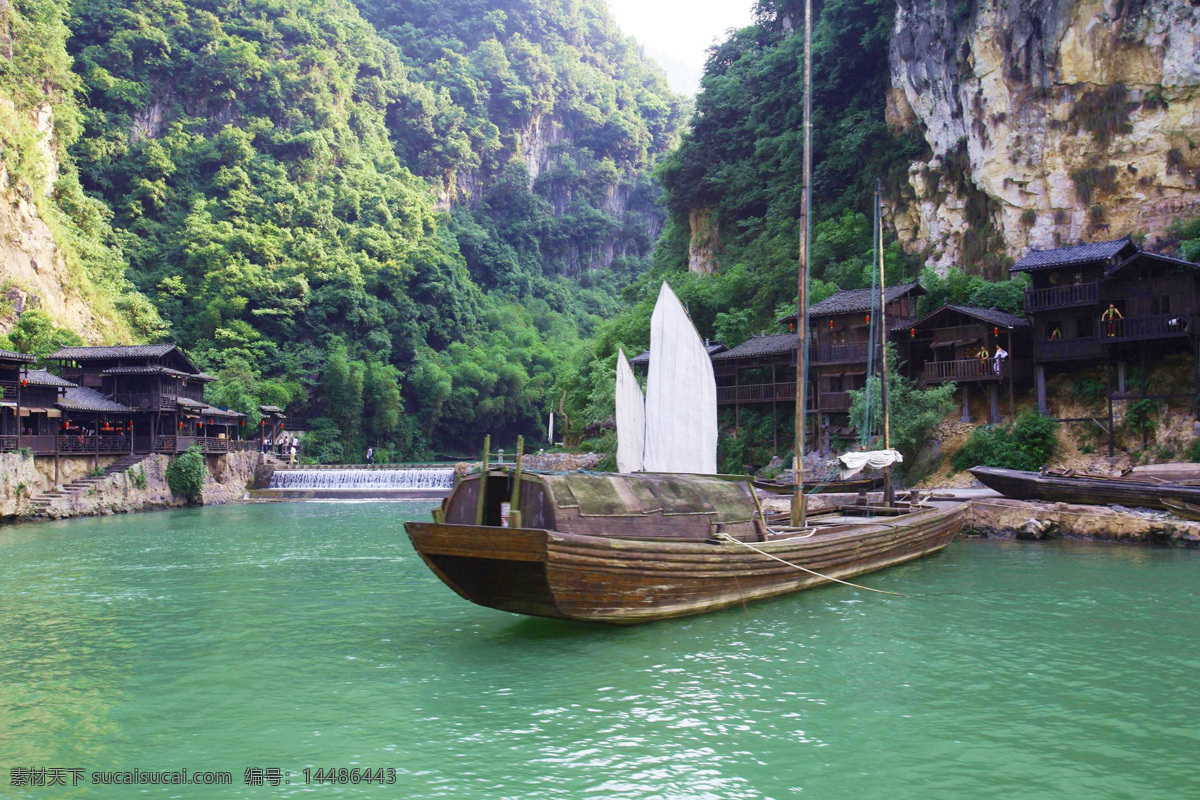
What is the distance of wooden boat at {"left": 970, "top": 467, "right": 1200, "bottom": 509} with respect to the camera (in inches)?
860

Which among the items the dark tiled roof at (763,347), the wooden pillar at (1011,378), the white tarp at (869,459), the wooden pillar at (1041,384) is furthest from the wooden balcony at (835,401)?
the white tarp at (869,459)

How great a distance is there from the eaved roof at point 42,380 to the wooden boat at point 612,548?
99.5 feet

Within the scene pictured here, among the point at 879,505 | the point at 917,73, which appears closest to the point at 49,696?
the point at 879,505

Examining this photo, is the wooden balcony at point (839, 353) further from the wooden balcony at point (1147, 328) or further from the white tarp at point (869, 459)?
the white tarp at point (869, 459)

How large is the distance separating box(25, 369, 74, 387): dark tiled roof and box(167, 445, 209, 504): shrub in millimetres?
6154

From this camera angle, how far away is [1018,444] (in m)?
28.5

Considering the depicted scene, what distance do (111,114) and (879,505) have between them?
70.6m

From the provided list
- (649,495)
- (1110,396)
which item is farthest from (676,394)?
(1110,396)

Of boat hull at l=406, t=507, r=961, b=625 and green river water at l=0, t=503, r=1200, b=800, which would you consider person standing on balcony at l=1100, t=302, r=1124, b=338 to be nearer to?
green river water at l=0, t=503, r=1200, b=800

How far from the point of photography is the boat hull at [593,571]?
10.7 metres

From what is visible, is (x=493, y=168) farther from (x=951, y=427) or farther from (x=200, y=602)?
(x=200, y=602)

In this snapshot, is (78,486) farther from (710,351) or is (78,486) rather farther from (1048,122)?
(1048,122)

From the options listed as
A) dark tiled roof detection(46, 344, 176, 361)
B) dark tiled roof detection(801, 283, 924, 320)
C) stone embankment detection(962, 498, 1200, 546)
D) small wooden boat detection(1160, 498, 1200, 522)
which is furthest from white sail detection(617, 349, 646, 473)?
dark tiled roof detection(46, 344, 176, 361)

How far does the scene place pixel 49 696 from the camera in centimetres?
970
